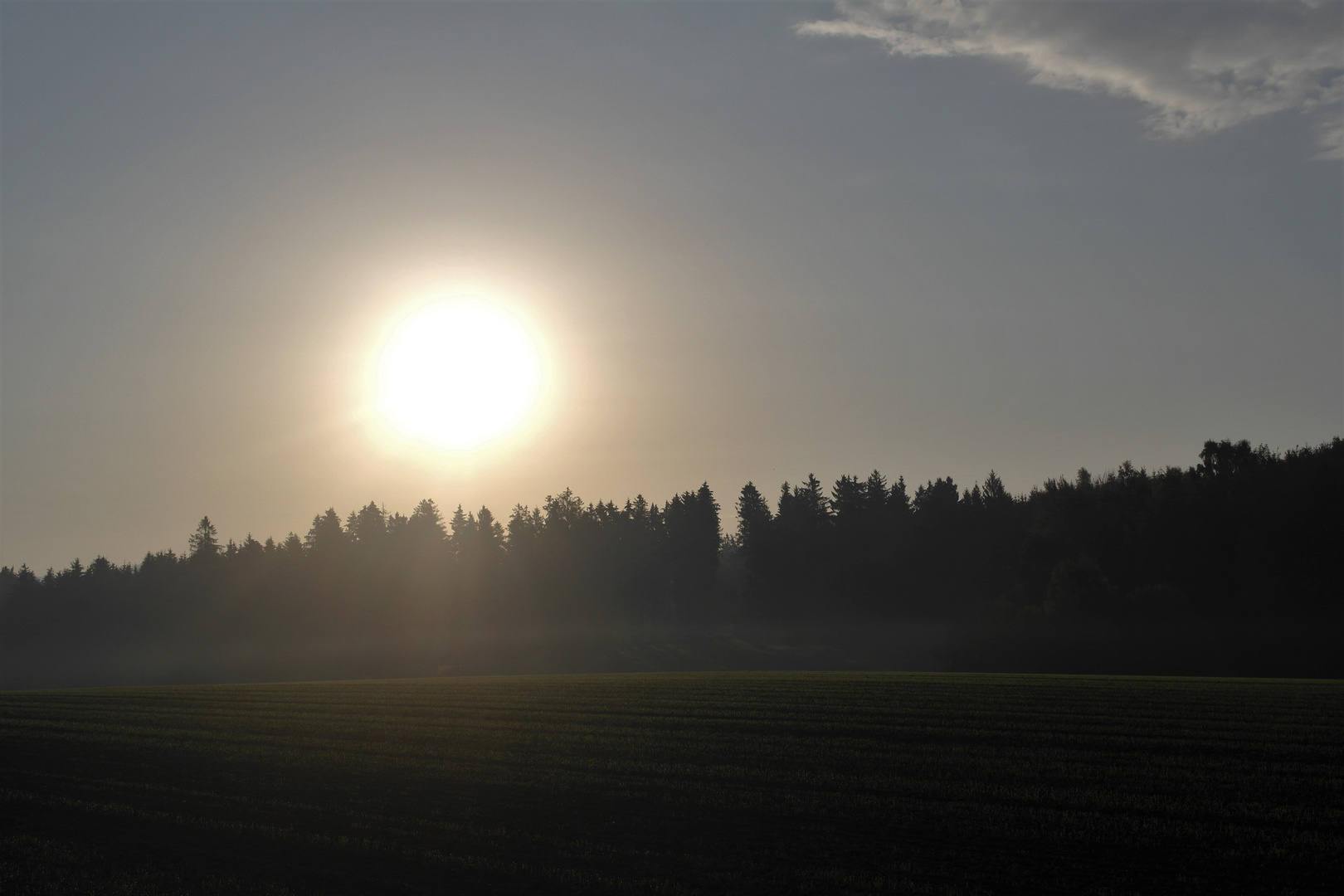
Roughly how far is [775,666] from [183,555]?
91889 millimetres

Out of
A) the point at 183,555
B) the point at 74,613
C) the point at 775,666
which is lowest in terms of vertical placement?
the point at 775,666

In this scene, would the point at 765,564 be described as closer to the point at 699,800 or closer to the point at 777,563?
the point at 777,563

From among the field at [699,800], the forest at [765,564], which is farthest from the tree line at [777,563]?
the field at [699,800]

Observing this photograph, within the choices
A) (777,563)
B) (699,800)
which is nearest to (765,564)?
(777,563)

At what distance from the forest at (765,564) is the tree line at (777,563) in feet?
0.66

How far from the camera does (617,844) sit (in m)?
14.4

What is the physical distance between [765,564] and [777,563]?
53.0 inches

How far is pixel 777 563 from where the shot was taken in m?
94.0

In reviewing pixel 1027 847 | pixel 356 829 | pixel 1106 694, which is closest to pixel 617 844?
pixel 356 829

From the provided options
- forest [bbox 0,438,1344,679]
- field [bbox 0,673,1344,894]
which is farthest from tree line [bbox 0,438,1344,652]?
field [bbox 0,673,1344,894]

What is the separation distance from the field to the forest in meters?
41.9

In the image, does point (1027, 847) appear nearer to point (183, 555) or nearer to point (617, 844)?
point (617, 844)

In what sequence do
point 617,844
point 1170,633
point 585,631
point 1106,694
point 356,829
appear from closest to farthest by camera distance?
point 617,844 < point 356,829 < point 1106,694 < point 1170,633 < point 585,631

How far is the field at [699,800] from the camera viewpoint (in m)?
13.0
